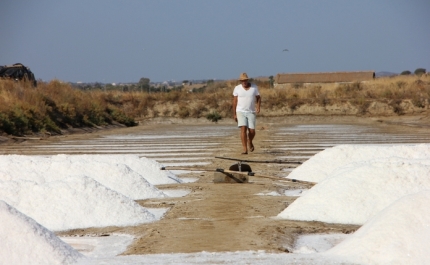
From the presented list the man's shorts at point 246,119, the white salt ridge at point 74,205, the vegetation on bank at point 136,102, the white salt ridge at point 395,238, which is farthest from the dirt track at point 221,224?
the vegetation on bank at point 136,102

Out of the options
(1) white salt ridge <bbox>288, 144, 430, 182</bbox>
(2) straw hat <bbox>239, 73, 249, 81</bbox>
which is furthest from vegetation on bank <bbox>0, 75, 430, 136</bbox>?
(1) white salt ridge <bbox>288, 144, 430, 182</bbox>

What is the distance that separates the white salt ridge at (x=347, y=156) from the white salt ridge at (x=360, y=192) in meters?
2.17

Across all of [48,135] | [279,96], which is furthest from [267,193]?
[279,96]

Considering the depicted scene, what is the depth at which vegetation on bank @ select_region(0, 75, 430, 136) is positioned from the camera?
23031 mm

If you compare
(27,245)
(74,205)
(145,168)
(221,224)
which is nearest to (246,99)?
(145,168)

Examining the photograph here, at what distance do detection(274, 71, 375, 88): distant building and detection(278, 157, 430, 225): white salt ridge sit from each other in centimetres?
4534

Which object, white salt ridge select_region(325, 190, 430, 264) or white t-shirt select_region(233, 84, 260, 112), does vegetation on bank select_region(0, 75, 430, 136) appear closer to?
white t-shirt select_region(233, 84, 260, 112)

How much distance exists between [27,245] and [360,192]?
335 cm

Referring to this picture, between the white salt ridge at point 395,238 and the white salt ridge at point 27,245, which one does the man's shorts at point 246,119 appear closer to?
the white salt ridge at point 395,238

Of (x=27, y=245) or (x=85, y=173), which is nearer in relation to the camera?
(x=27, y=245)

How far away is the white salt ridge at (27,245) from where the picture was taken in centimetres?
586

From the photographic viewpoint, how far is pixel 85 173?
966 centimetres

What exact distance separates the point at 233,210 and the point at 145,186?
1668 mm

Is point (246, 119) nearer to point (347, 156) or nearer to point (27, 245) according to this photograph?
point (347, 156)
